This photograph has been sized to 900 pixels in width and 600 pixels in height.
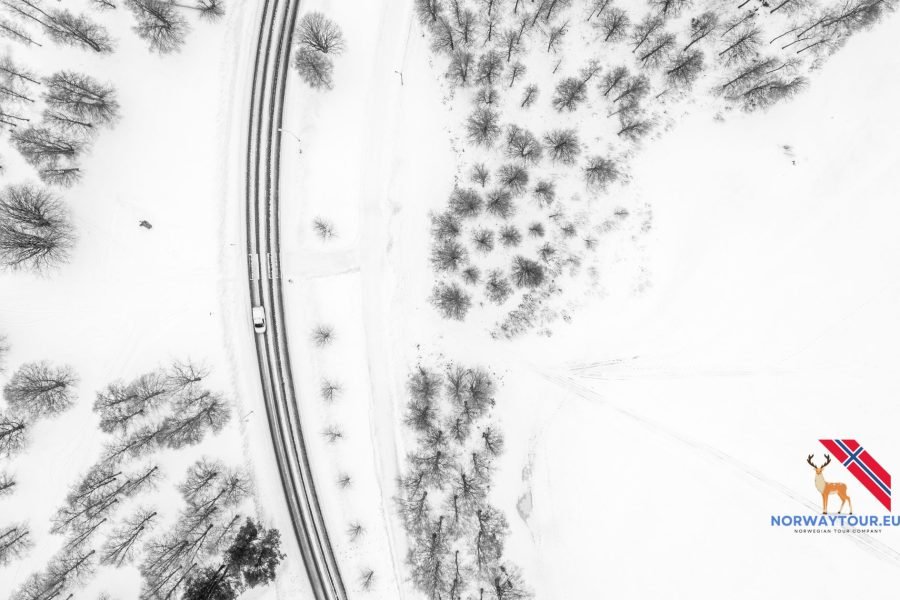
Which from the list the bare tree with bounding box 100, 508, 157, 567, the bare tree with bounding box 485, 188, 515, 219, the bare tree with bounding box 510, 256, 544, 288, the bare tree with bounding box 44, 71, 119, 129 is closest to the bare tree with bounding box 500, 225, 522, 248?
the bare tree with bounding box 485, 188, 515, 219

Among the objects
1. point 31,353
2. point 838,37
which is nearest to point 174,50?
point 31,353

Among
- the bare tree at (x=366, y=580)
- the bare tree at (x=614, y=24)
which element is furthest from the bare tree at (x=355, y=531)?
the bare tree at (x=614, y=24)

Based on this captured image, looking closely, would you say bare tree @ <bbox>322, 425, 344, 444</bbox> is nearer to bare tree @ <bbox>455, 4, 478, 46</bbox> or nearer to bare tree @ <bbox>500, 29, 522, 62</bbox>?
bare tree @ <bbox>455, 4, 478, 46</bbox>

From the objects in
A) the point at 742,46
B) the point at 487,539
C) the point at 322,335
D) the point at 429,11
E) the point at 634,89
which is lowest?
the point at 487,539

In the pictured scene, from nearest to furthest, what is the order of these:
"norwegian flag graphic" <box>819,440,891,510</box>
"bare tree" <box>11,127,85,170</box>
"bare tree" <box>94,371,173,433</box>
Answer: "bare tree" <box>11,127,85,170</box>, "bare tree" <box>94,371,173,433</box>, "norwegian flag graphic" <box>819,440,891,510</box>

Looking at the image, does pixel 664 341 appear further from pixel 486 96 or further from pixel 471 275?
pixel 486 96

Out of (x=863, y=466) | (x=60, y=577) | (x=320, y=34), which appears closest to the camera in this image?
(x=60, y=577)

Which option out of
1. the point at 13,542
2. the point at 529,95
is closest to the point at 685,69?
the point at 529,95
